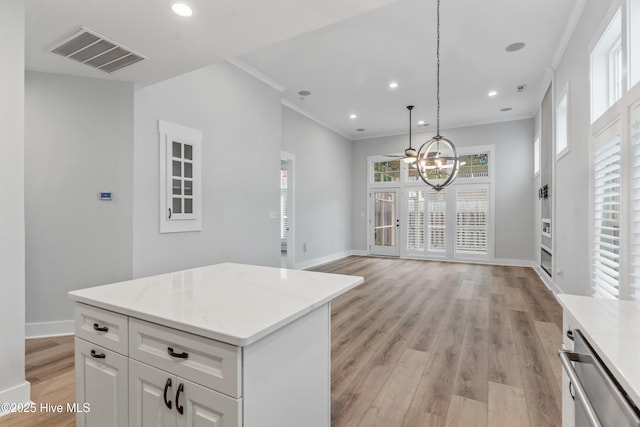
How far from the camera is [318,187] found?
23.1 feet

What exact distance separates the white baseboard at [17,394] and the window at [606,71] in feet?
15.3

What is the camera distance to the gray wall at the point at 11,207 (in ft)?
6.13

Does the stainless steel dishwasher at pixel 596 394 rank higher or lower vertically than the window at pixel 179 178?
lower

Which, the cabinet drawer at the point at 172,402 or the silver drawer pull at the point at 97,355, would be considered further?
the silver drawer pull at the point at 97,355

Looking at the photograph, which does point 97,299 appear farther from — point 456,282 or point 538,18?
point 456,282

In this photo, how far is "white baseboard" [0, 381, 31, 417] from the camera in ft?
6.14

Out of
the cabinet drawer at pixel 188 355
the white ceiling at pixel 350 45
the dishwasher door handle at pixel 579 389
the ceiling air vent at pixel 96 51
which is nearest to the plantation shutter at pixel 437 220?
the white ceiling at pixel 350 45

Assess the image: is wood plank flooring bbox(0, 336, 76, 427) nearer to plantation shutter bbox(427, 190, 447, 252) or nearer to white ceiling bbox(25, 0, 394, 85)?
white ceiling bbox(25, 0, 394, 85)

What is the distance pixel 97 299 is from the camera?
1.35 m

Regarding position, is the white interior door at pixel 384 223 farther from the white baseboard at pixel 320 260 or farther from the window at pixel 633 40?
the window at pixel 633 40

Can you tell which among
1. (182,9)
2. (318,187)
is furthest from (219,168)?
A: (318,187)

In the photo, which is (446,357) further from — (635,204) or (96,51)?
(96,51)

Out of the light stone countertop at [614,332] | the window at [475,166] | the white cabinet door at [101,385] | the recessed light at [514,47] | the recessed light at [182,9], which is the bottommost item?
the white cabinet door at [101,385]

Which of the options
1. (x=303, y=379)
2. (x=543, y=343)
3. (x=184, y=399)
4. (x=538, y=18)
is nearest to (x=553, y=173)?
(x=538, y=18)
